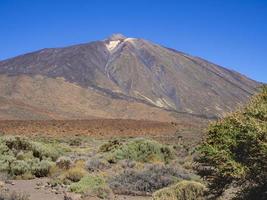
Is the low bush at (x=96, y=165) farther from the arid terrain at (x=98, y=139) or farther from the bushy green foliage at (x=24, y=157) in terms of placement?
the bushy green foliage at (x=24, y=157)

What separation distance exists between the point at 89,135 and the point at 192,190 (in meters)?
41.1

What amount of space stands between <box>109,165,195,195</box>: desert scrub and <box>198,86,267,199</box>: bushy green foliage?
3.42m

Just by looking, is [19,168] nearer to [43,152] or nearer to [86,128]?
[43,152]

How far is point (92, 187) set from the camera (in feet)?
54.3

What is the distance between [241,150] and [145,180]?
227 inches

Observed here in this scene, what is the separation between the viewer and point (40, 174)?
2047 centimetres

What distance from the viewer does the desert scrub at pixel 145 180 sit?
57.4ft

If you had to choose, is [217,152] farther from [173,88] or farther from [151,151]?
[173,88]

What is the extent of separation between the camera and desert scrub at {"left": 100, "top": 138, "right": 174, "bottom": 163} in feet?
84.9

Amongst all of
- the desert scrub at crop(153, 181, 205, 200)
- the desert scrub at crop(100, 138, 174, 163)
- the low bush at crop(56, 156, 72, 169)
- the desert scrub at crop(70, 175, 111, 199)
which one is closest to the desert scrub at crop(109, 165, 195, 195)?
the desert scrub at crop(70, 175, 111, 199)

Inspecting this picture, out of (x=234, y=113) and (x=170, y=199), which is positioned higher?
(x=234, y=113)

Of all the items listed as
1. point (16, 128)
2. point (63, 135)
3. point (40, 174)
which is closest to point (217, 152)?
point (40, 174)

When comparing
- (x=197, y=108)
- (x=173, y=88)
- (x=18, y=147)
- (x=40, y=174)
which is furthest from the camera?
(x=173, y=88)

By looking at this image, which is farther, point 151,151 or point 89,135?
point 89,135
